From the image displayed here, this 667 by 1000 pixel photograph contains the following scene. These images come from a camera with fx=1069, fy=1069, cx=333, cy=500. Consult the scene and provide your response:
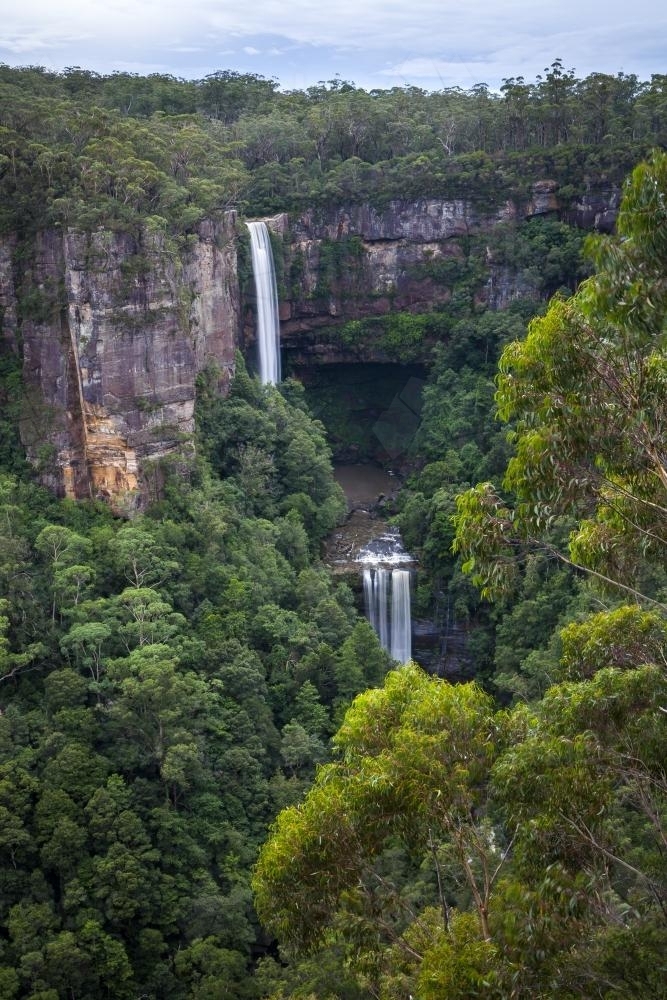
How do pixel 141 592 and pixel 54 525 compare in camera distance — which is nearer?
pixel 141 592

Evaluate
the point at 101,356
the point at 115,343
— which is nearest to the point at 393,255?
the point at 115,343

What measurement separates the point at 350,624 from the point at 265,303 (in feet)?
34.1

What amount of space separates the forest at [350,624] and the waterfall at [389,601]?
0.65 meters

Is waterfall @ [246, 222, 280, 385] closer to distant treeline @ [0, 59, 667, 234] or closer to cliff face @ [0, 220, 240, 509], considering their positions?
distant treeline @ [0, 59, 667, 234]

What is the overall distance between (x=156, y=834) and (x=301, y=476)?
1155cm

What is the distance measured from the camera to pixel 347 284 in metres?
30.4

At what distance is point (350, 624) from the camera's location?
22078 mm

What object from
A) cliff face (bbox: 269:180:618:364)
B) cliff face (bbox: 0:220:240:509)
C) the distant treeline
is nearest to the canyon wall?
cliff face (bbox: 0:220:240:509)

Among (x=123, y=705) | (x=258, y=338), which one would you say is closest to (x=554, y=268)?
(x=258, y=338)

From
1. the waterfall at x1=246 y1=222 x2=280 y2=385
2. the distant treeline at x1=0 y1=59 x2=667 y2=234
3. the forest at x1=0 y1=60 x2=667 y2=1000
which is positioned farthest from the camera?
the waterfall at x1=246 y1=222 x2=280 y2=385

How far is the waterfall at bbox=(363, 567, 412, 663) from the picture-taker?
80.3 ft

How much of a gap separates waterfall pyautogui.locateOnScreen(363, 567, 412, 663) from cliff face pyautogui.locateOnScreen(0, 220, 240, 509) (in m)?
5.56

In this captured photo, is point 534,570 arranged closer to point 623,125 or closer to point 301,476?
point 301,476

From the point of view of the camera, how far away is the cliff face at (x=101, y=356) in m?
20.1
